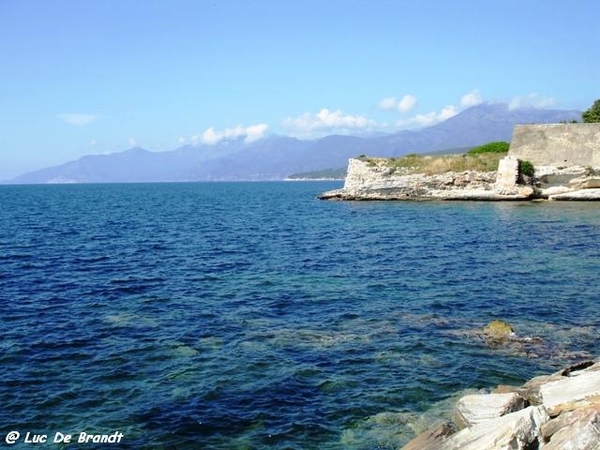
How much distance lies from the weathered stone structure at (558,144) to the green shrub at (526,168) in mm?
1756

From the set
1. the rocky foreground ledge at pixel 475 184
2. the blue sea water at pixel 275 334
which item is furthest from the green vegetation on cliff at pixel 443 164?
the blue sea water at pixel 275 334

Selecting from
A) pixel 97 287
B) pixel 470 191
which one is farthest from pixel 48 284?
pixel 470 191

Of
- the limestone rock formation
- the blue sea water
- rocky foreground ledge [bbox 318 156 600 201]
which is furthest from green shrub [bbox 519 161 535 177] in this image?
the blue sea water

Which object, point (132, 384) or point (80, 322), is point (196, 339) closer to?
point (132, 384)

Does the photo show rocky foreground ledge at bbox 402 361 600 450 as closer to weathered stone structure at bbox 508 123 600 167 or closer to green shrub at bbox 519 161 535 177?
green shrub at bbox 519 161 535 177

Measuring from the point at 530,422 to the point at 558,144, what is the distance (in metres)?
69.5

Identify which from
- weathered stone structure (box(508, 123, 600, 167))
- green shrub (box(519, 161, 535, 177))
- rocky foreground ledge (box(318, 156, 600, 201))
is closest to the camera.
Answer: rocky foreground ledge (box(318, 156, 600, 201))

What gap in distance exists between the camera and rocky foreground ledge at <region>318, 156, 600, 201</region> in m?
65.4

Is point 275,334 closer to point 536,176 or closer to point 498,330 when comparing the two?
point 498,330

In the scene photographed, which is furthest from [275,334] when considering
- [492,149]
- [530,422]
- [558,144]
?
[492,149]

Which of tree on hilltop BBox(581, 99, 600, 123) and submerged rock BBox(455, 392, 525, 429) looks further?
tree on hilltop BBox(581, 99, 600, 123)

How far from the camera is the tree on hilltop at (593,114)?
8042 centimetres

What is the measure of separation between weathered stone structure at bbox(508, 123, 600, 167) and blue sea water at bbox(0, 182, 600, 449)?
33.3 metres

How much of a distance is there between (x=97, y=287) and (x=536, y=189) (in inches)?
2290
